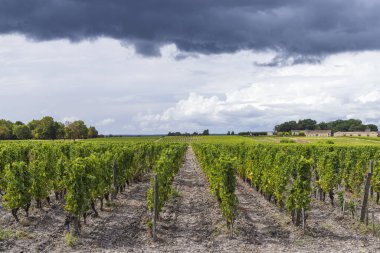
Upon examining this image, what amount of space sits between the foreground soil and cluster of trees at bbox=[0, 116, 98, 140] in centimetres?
11771

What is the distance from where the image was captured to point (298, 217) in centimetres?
1602

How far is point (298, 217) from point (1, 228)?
450 inches

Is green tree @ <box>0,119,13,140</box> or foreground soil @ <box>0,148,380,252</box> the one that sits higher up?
green tree @ <box>0,119,13,140</box>

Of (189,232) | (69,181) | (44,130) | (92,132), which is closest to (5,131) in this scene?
(44,130)

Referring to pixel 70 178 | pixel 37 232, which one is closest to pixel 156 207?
pixel 70 178

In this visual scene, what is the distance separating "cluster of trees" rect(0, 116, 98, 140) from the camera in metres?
131

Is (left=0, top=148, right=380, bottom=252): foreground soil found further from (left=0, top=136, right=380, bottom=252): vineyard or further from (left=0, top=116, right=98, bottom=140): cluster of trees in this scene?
(left=0, top=116, right=98, bottom=140): cluster of trees

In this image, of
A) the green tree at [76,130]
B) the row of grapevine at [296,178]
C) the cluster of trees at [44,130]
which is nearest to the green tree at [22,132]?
the cluster of trees at [44,130]

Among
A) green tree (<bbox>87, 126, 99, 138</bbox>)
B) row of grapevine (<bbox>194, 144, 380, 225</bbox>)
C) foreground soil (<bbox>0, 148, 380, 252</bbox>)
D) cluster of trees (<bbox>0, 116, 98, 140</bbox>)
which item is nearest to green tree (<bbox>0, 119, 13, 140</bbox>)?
cluster of trees (<bbox>0, 116, 98, 140</bbox>)

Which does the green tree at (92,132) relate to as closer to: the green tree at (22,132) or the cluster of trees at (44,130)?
the cluster of trees at (44,130)

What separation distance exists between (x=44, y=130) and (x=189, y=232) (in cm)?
12489

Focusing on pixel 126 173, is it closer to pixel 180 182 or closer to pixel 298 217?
pixel 180 182

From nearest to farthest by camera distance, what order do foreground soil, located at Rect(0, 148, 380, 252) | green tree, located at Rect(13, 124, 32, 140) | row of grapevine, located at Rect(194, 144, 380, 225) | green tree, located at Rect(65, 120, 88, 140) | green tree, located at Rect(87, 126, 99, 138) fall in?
foreground soil, located at Rect(0, 148, 380, 252)
row of grapevine, located at Rect(194, 144, 380, 225)
green tree, located at Rect(13, 124, 32, 140)
green tree, located at Rect(65, 120, 88, 140)
green tree, located at Rect(87, 126, 99, 138)

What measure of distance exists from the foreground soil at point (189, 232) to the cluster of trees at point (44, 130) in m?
118
